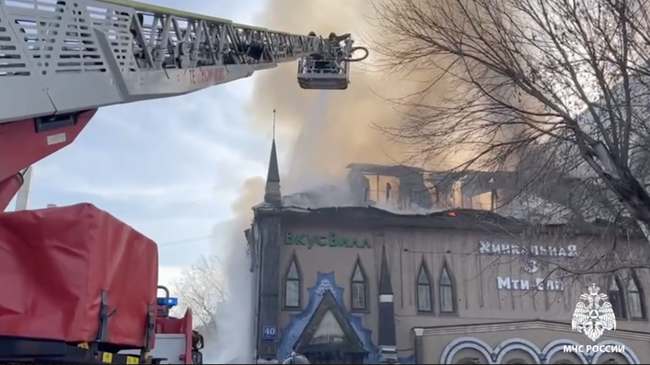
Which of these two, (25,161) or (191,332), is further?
(191,332)

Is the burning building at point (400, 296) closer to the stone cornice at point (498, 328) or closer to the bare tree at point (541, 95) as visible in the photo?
the stone cornice at point (498, 328)

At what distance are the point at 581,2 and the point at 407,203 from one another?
1601cm

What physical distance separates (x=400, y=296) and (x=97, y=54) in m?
16.9

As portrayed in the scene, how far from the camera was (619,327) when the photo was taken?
20703 millimetres

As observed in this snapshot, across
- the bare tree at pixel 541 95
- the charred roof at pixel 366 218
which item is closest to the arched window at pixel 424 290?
the charred roof at pixel 366 218

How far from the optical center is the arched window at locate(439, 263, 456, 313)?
20484mm

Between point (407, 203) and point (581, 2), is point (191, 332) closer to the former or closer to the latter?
point (581, 2)

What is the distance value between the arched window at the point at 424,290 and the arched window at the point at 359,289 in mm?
1939

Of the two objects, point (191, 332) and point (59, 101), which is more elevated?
point (59, 101)

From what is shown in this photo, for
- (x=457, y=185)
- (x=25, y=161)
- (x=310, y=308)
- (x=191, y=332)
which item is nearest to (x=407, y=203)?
(x=310, y=308)

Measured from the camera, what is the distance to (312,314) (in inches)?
756

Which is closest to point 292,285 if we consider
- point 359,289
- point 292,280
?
point 292,280

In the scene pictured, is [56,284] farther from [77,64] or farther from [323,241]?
[323,241]

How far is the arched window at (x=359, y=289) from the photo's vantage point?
19.8 m
